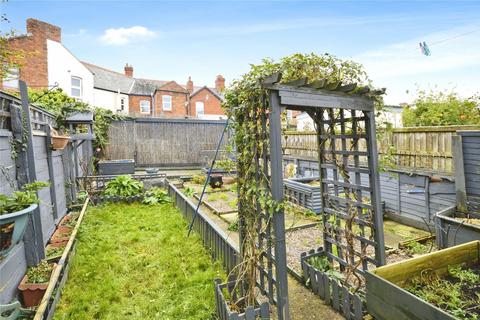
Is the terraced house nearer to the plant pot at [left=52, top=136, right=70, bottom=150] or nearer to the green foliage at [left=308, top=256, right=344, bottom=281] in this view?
the plant pot at [left=52, top=136, right=70, bottom=150]

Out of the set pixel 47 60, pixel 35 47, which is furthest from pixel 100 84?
pixel 35 47

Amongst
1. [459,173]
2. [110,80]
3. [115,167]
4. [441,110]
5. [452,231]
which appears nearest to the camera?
[452,231]

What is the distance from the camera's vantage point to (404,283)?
245 cm

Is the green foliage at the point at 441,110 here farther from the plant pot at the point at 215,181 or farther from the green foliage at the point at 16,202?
the green foliage at the point at 16,202

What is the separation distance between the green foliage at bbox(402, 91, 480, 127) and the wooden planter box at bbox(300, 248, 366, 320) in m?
7.00

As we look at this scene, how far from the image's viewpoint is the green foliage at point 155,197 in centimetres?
827

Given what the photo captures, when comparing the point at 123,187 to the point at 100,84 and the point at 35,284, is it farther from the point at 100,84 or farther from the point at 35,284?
the point at 100,84

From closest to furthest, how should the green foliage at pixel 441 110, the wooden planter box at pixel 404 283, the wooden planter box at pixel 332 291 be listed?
the wooden planter box at pixel 404 283, the wooden planter box at pixel 332 291, the green foliage at pixel 441 110

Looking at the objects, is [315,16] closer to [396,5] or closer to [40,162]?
[396,5]

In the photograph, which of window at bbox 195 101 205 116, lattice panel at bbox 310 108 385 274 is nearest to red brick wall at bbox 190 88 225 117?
window at bbox 195 101 205 116

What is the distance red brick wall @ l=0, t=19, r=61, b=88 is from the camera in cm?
1391

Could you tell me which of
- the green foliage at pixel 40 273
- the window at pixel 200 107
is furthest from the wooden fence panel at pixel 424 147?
the window at pixel 200 107

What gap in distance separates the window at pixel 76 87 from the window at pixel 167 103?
27.0 ft

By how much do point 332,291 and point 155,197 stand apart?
6509 millimetres
